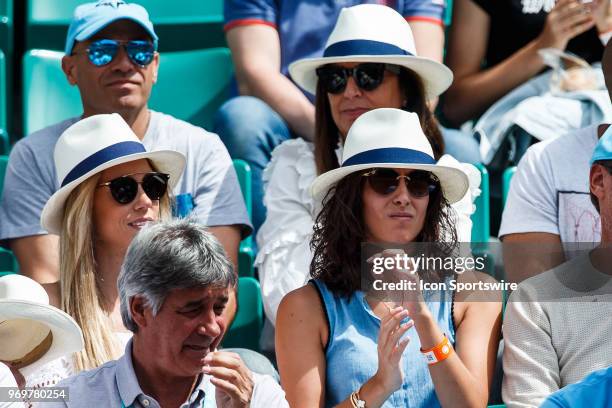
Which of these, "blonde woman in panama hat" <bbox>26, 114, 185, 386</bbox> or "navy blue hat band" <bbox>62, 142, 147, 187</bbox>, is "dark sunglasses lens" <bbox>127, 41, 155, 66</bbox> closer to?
"blonde woman in panama hat" <bbox>26, 114, 185, 386</bbox>

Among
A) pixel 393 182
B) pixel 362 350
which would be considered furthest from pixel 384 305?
pixel 393 182

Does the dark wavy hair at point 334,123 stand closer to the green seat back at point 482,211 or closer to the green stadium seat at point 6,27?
the green seat back at point 482,211

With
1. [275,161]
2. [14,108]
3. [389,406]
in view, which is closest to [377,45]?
[275,161]

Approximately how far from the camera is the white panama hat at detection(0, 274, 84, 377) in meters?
2.90

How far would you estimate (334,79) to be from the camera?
413 centimetres

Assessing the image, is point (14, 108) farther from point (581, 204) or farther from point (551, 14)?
point (581, 204)

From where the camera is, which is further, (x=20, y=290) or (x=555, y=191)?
(x=555, y=191)

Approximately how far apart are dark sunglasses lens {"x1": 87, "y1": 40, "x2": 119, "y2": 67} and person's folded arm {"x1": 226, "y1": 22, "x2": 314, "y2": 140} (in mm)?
677

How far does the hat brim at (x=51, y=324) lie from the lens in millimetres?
2883

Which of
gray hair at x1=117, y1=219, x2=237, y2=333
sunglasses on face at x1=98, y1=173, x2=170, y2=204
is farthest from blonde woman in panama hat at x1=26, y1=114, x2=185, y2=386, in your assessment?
gray hair at x1=117, y1=219, x2=237, y2=333

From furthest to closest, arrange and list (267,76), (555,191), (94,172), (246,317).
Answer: (267,76) < (246,317) < (555,191) < (94,172)

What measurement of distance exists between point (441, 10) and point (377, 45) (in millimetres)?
869

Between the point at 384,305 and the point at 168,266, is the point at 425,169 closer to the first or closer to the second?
the point at 384,305

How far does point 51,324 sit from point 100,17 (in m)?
1.51
